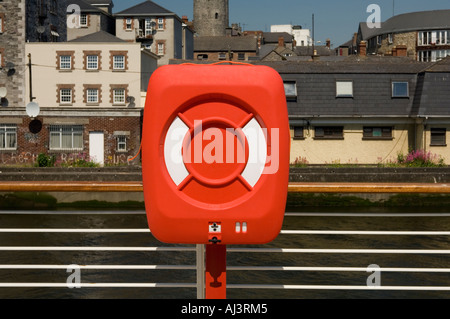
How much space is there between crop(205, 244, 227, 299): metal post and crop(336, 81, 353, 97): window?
32.2m

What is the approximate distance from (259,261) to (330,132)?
21.4 metres

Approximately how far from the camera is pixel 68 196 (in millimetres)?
24266

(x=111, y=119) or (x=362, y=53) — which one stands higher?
(x=362, y=53)

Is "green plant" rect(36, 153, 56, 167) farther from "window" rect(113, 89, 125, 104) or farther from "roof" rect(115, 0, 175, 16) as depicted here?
"roof" rect(115, 0, 175, 16)

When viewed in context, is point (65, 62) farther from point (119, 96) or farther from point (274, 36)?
point (274, 36)

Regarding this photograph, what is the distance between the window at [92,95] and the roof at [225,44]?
191 ft

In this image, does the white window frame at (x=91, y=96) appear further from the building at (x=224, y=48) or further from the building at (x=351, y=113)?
the building at (x=224, y=48)

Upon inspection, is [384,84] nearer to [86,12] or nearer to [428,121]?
[428,121]

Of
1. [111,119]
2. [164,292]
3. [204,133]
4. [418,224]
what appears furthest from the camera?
[111,119]

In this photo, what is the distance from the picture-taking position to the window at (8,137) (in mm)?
39344

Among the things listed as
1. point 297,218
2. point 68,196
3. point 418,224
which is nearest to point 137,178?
point 68,196

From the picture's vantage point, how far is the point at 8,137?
39.4 m
